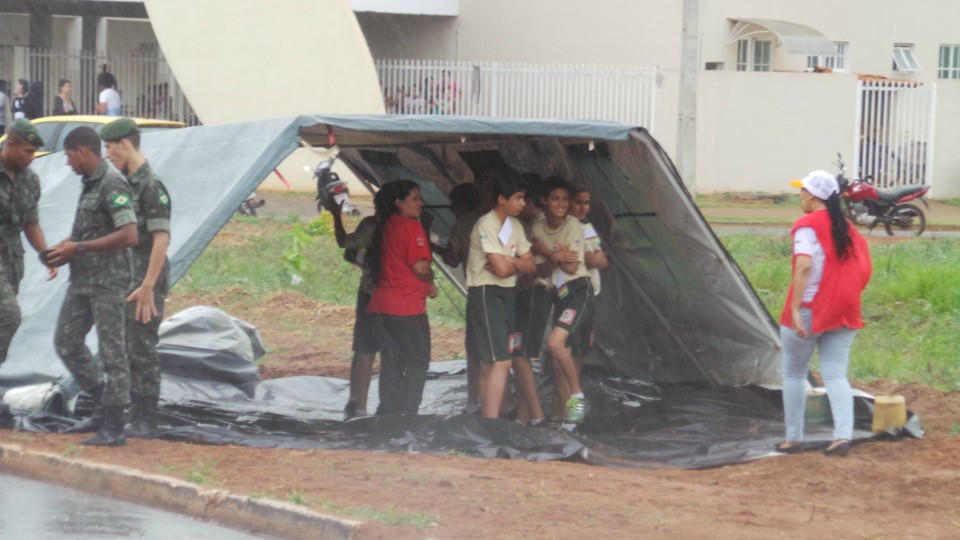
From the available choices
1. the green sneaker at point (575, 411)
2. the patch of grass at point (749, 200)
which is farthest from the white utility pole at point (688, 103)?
the green sneaker at point (575, 411)

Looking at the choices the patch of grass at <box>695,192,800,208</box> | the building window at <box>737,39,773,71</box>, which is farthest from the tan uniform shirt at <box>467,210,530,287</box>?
the building window at <box>737,39,773,71</box>

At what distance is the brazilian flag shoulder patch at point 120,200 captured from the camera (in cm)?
752

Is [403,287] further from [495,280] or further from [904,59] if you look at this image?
[904,59]

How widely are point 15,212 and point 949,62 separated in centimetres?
2639

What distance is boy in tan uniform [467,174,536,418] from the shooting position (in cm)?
882

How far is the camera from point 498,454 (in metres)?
8.05

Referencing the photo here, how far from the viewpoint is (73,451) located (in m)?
7.50

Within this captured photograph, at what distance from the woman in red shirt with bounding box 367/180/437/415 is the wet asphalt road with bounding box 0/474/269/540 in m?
2.64

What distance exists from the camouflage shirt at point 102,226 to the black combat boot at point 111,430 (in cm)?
66

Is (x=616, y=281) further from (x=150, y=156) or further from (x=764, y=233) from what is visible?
(x=764, y=233)

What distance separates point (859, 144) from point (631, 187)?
18775 mm

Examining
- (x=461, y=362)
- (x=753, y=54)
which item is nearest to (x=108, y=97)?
(x=753, y=54)

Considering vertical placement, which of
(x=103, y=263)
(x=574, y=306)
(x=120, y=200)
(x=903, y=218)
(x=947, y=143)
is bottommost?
(x=574, y=306)

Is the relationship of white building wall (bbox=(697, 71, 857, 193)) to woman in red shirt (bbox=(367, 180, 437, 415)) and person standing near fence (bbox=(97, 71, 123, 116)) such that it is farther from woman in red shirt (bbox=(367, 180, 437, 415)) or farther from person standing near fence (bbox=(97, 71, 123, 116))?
woman in red shirt (bbox=(367, 180, 437, 415))
